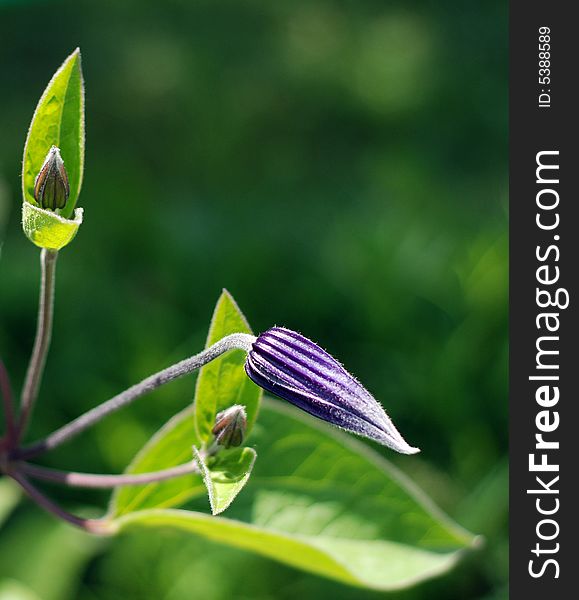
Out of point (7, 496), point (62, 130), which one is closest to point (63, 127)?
point (62, 130)

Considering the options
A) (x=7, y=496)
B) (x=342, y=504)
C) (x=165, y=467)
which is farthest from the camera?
(x=7, y=496)

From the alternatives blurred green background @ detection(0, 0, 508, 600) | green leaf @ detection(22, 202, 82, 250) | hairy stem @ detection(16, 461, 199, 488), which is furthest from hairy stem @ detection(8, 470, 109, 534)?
blurred green background @ detection(0, 0, 508, 600)

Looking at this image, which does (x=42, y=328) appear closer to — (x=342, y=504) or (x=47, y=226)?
(x=47, y=226)

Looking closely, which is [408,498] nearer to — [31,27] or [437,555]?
[437,555]

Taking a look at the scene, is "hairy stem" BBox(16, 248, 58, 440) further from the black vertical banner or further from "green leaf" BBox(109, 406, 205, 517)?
the black vertical banner

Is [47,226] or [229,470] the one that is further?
[229,470]

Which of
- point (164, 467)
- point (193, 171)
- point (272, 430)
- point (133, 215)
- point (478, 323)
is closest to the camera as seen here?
point (164, 467)

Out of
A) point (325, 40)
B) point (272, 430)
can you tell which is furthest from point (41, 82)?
point (272, 430)
